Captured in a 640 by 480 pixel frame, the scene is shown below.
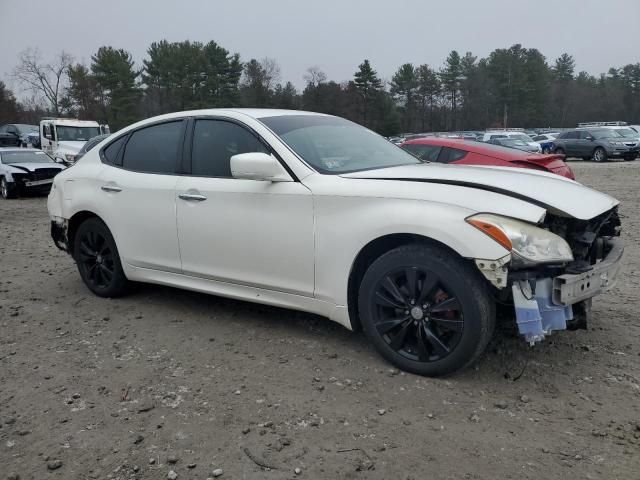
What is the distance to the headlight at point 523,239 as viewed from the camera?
2.97 meters

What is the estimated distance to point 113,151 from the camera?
5.06 meters

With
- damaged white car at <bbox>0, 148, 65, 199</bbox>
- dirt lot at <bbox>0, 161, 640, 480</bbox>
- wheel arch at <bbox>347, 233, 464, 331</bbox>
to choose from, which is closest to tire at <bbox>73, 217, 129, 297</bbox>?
dirt lot at <bbox>0, 161, 640, 480</bbox>

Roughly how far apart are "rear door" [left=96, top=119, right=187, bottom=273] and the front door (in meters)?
0.14

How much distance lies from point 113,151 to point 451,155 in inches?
178

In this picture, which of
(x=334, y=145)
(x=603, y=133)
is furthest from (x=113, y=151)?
(x=603, y=133)

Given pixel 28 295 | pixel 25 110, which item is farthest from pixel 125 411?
pixel 25 110

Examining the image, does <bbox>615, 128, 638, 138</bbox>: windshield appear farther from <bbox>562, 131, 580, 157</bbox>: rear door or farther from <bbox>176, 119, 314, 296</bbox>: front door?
<bbox>176, 119, 314, 296</bbox>: front door

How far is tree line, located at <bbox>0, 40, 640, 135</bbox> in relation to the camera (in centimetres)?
6259

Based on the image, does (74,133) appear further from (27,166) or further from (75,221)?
(75,221)

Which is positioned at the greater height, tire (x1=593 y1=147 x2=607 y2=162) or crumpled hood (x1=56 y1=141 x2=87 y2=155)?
crumpled hood (x1=56 y1=141 x2=87 y2=155)

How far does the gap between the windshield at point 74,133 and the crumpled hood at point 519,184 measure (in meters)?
22.0

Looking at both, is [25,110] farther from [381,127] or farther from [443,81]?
[443,81]

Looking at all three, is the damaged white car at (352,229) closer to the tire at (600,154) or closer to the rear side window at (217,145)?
the rear side window at (217,145)

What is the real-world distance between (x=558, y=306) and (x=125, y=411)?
240cm
